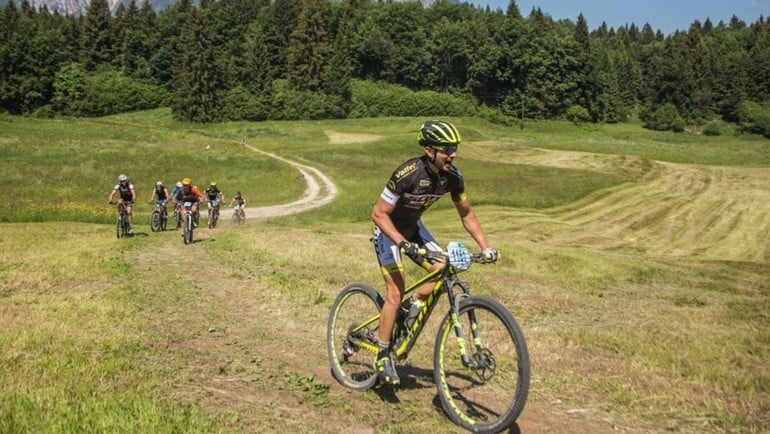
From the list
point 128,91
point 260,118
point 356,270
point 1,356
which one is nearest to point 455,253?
point 1,356

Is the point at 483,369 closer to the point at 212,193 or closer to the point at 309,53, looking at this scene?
the point at 212,193

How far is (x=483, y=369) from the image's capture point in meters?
6.05

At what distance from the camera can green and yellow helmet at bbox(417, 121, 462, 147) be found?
257 inches

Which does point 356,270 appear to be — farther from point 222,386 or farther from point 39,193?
point 39,193

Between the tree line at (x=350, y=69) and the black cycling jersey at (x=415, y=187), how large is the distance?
5023 inches

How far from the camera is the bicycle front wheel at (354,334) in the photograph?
7.35m

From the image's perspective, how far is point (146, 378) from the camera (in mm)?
6840

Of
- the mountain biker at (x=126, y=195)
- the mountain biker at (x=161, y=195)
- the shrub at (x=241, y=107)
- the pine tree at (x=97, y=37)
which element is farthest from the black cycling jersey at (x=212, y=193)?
the pine tree at (x=97, y=37)

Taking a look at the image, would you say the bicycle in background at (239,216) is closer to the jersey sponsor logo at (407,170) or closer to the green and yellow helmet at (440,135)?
the jersey sponsor logo at (407,170)

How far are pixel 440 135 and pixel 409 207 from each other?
3.11ft

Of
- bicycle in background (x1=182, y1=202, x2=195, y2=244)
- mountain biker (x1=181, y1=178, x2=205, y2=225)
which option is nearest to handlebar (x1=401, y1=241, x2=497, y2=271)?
bicycle in background (x1=182, y1=202, x2=195, y2=244)

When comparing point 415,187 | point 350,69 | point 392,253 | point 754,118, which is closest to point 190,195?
point 392,253

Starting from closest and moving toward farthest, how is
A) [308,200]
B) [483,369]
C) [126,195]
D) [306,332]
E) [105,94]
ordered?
[483,369]
[306,332]
[126,195]
[308,200]
[105,94]

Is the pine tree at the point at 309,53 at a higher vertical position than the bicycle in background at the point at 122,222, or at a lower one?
higher
